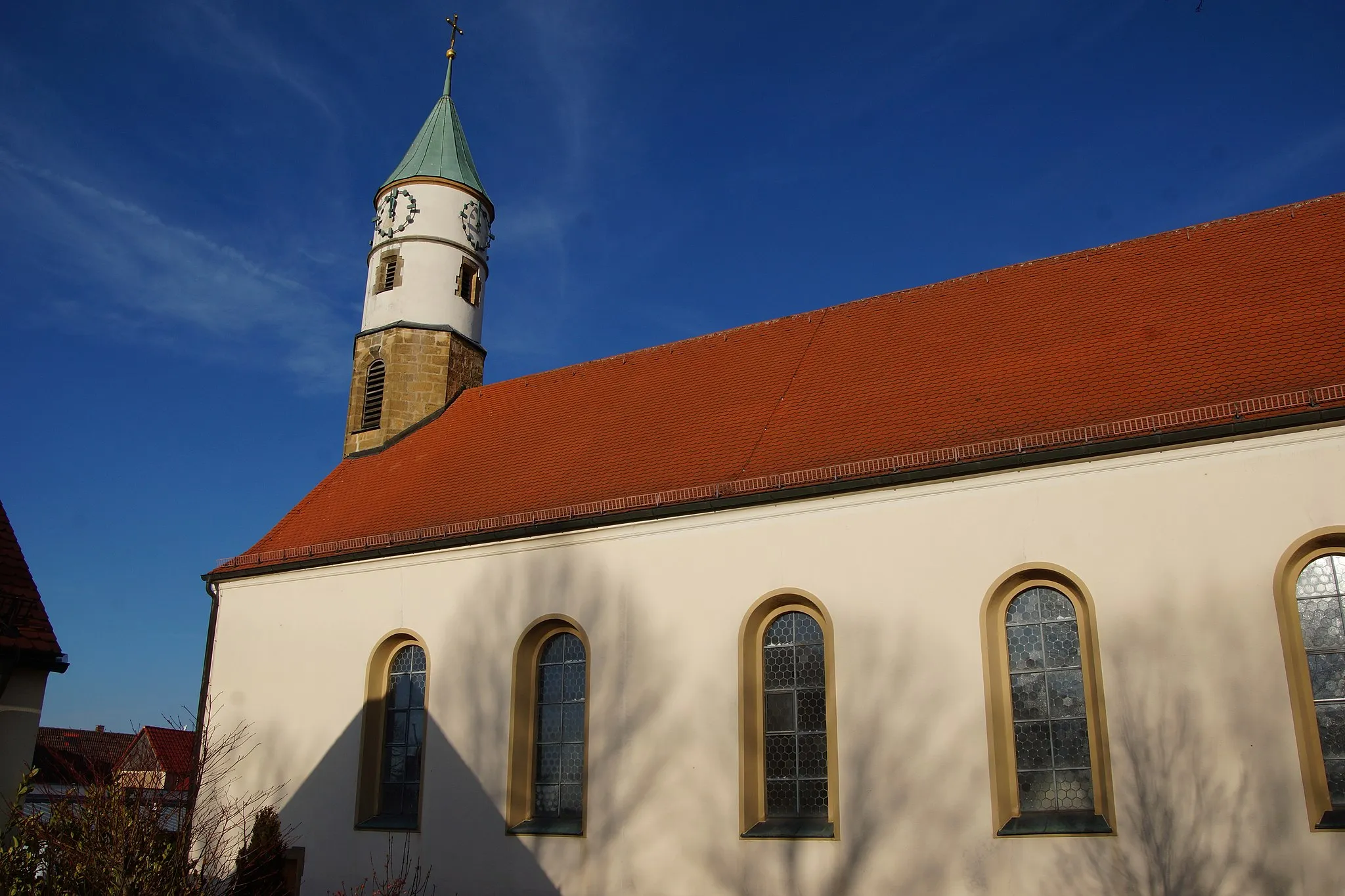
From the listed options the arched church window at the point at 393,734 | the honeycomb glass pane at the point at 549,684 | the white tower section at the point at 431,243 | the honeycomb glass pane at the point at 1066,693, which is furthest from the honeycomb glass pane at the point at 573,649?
the white tower section at the point at 431,243

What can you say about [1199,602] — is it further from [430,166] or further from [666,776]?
[430,166]

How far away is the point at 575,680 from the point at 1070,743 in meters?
5.64

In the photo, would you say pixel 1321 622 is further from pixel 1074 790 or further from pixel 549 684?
pixel 549 684

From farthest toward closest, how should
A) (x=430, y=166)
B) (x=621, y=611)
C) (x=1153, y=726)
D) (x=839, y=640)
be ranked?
(x=430, y=166), (x=621, y=611), (x=839, y=640), (x=1153, y=726)

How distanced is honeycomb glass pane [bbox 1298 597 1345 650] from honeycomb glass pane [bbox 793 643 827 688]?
14.3 ft

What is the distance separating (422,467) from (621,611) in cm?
551

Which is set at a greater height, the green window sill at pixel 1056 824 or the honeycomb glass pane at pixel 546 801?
the honeycomb glass pane at pixel 546 801

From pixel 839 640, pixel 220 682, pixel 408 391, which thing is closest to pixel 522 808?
pixel 839 640

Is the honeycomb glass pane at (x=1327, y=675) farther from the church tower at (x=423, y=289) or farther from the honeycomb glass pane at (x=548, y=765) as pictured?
the church tower at (x=423, y=289)

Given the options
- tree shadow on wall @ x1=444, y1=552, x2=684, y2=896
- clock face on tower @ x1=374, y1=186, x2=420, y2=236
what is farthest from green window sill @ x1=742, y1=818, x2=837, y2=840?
clock face on tower @ x1=374, y1=186, x2=420, y2=236

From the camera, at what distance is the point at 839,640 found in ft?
37.5

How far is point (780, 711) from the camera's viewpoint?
38.7 feet

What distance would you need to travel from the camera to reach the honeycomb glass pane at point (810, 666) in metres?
11.7

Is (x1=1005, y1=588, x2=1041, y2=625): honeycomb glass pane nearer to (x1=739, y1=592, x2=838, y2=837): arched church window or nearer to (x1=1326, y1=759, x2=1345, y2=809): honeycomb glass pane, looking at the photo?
(x1=739, y1=592, x2=838, y2=837): arched church window
